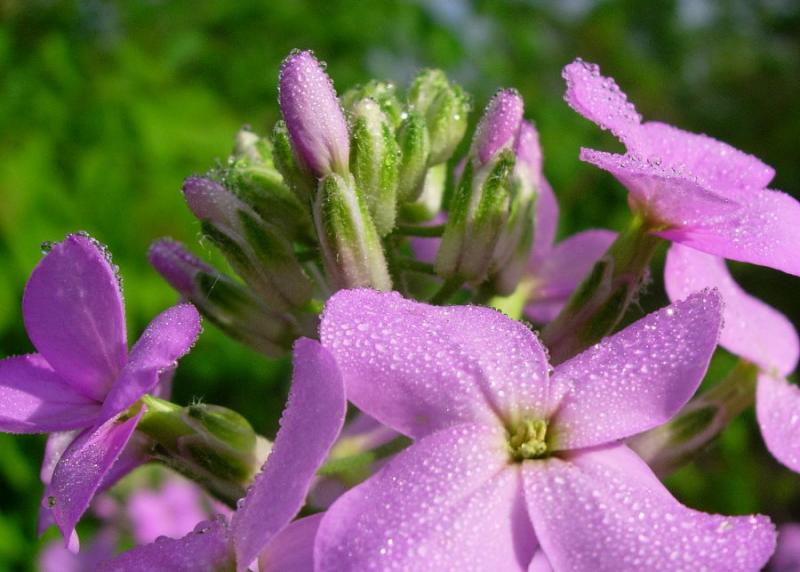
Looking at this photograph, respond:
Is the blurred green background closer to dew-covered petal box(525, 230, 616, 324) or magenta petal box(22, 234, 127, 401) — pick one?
dew-covered petal box(525, 230, 616, 324)

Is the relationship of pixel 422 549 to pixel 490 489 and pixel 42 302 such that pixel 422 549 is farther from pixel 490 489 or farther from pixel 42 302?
pixel 42 302

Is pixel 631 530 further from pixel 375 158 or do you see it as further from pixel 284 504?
pixel 375 158

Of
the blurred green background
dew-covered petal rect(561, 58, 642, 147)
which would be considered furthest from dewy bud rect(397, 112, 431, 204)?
the blurred green background

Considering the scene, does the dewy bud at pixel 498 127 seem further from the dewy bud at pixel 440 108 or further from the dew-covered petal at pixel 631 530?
the dew-covered petal at pixel 631 530

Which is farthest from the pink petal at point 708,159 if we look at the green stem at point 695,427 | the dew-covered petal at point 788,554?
the dew-covered petal at point 788,554

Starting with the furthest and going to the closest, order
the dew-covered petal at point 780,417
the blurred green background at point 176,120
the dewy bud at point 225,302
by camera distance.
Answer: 1. the blurred green background at point 176,120
2. the dewy bud at point 225,302
3. the dew-covered petal at point 780,417
